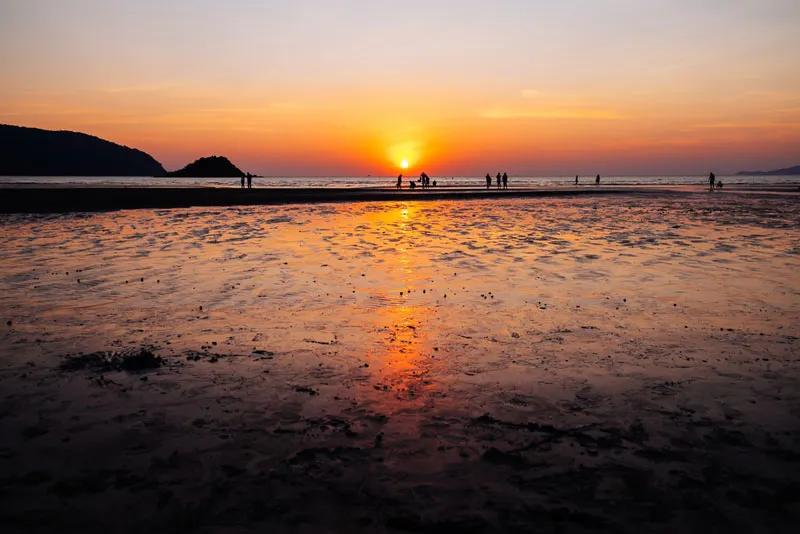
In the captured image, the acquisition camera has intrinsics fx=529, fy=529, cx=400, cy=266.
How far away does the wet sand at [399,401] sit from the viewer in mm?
4734

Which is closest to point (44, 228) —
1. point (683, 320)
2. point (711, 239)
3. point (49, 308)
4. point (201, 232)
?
point (201, 232)

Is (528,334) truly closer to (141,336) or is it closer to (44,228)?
(141,336)

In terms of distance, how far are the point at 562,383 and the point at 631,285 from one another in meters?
7.89

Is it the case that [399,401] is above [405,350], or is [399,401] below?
below

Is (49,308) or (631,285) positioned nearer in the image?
(49,308)

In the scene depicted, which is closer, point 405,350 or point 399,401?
point 399,401

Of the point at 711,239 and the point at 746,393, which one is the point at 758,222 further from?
the point at 746,393

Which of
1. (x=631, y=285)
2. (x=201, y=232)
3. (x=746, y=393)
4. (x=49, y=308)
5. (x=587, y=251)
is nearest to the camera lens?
(x=746, y=393)

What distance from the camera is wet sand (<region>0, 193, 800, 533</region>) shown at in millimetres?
4734

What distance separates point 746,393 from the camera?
721cm

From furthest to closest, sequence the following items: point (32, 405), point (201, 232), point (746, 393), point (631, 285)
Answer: point (201, 232), point (631, 285), point (746, 393), point (32, 405)

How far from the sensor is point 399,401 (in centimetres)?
702

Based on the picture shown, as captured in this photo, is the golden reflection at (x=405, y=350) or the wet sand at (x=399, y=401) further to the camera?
the golden reflection at (x=405, y=350)

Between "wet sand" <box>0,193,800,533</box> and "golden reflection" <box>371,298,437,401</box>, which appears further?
"golden reflection" <box>371,298,437,401</box>
